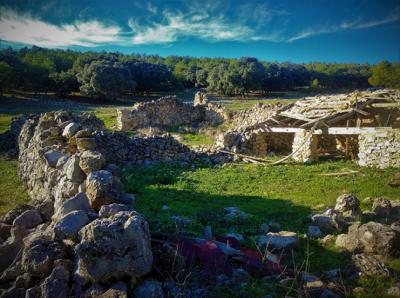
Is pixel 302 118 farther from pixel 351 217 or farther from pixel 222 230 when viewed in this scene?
pixel 222 230

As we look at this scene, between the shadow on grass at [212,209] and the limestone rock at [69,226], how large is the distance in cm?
152

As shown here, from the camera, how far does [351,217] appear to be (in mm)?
7465

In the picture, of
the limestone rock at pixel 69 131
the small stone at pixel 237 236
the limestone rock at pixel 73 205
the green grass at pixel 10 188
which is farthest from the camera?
the limestone rock at pixel 69 131

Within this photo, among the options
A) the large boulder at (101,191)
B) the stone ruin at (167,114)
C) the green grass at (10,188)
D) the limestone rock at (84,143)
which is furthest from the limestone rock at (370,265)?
the stone ruin at (167,114)

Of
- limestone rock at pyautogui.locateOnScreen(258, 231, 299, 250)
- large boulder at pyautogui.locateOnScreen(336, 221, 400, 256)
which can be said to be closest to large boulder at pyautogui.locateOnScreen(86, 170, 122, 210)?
limestone rock at pyautogui.locateOnScreen(258, 231, 299, 250)

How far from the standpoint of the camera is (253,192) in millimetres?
10820

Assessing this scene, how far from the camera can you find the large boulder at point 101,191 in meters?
5.49

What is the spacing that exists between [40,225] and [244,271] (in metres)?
3.57

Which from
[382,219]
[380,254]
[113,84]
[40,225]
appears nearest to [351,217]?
[382,219]

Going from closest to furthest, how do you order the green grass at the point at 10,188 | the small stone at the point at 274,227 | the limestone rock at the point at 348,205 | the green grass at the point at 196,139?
the small stone at the point at 274,227 < the limestone rock at the point at 348,205 < the green grass at the point at 10,188 < the green grass at the point at 196,139

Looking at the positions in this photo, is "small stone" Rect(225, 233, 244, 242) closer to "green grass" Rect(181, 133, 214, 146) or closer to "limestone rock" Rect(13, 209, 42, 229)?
"limestone rock" Rect(13, 209, 42, 229)

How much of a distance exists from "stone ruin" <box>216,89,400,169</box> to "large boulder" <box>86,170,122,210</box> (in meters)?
10.5

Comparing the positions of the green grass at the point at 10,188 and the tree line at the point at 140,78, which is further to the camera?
the tree line at the point at 140,78

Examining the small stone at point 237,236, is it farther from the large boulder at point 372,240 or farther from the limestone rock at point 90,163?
the limestone rock at point 90,163
